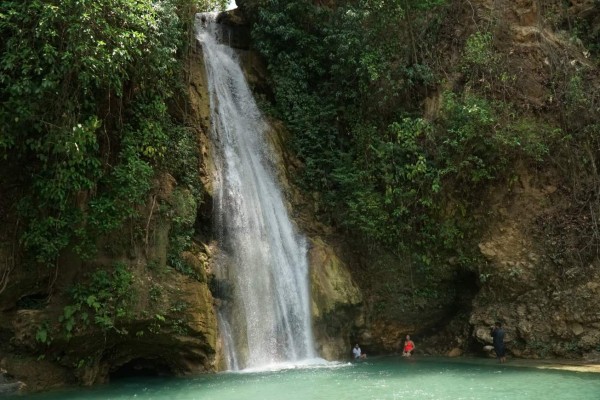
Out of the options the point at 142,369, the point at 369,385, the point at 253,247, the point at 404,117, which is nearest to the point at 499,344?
the point at 369,385

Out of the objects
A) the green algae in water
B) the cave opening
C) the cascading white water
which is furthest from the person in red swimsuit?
the cave opening

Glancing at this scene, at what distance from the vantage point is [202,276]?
1444 centimetres

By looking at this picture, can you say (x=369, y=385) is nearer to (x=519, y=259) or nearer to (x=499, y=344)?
(x=499, y=344)

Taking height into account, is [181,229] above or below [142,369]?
above

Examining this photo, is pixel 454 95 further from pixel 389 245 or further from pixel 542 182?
pixel 389 245

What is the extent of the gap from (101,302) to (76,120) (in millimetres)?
3980

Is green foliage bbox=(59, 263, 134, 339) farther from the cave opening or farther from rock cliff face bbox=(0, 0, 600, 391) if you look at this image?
the cave opening

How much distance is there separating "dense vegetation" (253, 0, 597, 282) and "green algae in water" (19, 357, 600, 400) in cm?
406

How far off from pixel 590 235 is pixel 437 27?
27.1 ft

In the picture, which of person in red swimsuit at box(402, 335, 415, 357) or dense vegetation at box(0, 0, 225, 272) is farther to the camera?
person in red swimsuit at box(402, 335, 415, 357)

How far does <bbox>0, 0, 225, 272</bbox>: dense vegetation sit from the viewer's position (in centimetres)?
1170

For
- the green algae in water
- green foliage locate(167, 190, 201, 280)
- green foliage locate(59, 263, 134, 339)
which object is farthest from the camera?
green foliage locate(167, 190, 201, 280)

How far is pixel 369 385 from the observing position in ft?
39.3

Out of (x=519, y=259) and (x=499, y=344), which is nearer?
(x=499, y=344)
